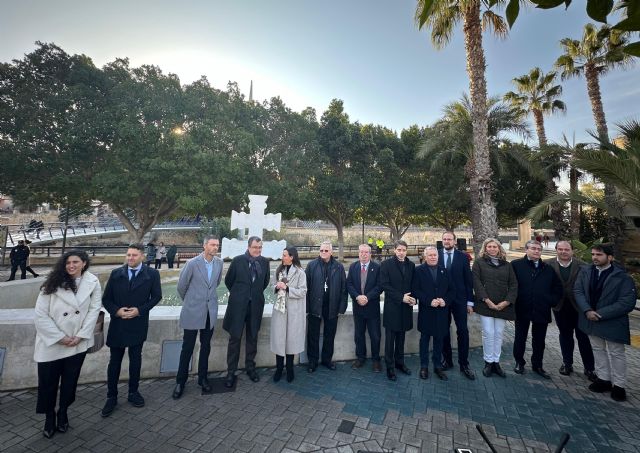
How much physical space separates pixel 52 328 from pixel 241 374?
2.48 meters

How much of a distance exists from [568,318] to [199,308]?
18.9 feet

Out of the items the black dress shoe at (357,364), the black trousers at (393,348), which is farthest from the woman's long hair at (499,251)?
the black dress shoe at (357,364)

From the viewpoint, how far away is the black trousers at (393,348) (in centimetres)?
459

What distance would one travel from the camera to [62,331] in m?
3.17

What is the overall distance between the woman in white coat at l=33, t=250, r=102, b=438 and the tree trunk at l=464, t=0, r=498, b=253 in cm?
995

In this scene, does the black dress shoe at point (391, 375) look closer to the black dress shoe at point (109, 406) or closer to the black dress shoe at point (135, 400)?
the black dress shoe at point (135, 400)

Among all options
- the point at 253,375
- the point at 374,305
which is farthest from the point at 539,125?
the point at 253,375

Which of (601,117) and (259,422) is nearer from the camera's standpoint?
(259,422)

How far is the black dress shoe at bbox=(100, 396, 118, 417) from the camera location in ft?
11.4

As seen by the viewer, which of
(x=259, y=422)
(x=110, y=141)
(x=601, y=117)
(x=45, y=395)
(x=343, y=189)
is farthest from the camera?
(x=343, y=189)

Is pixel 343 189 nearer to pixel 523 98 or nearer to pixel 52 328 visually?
pixel 523 98

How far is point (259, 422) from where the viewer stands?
3.43 metres

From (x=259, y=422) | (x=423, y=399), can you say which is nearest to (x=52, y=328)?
(x=259, y=422)

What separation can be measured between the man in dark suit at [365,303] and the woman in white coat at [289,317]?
86 centimetres
